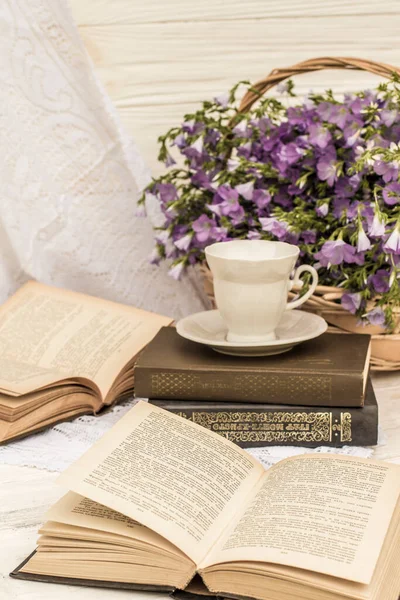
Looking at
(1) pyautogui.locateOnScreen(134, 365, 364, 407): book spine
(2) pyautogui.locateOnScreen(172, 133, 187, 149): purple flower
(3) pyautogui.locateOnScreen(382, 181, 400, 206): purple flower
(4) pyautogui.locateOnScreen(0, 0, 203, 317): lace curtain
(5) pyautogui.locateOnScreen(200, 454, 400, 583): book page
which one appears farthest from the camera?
(4) pyautogui.locateOnScreen(0, 0, 203, 317): lace curtain

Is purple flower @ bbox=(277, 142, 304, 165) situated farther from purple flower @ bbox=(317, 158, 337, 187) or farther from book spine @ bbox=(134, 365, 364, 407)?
book spine @ bbox=(134, 365, 364, 407)

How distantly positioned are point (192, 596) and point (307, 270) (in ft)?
2.15

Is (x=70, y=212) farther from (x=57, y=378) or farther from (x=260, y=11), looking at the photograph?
(x=260, y=11)

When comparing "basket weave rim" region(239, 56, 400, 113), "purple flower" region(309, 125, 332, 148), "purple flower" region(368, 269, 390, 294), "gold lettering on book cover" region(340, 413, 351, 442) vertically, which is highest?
"basket weave rim" region(239, 56, 400, 113)

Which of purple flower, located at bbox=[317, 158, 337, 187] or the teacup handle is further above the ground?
purple flower, located at bbox=[317, 158, 337, 187]

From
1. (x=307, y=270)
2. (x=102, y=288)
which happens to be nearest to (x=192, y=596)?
(x=307, y=270)

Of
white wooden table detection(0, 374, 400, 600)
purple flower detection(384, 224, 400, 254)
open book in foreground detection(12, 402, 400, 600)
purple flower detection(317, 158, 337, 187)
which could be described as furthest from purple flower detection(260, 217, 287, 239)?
open book in foreground detection(12, 402, 400, 600)

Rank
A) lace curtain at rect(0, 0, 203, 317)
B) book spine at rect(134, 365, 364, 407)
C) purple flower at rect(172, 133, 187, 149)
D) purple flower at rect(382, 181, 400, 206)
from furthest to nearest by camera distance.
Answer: lace curtain at rect(0, 0, 203, 317) < purple flower at rect(172, 133, 187, 149) < purple flower at rect(382, 181, 400, 206) < book spine at rect(134, 365, 364, 407)

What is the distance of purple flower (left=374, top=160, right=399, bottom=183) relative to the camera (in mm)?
1230

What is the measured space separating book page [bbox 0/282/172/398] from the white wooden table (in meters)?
0.19

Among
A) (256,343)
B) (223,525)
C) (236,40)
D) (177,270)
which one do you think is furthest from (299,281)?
(236,40)

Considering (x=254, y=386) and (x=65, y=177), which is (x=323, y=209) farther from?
(x=65, y=177)

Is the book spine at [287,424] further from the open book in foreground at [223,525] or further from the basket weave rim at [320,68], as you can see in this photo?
the basket weave rim at [320,68]

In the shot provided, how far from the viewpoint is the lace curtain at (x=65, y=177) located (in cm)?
169
